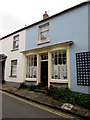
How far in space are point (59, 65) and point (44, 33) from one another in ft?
12.0

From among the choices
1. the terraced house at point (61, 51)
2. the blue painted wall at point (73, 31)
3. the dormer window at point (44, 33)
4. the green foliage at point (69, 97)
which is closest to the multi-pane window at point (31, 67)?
the terraced house at point (61, 51)

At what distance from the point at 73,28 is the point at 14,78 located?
8277 mm

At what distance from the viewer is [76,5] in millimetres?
8656

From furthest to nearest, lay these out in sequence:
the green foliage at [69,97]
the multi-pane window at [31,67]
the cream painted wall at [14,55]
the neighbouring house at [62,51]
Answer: the cream painted wall at [14,55], the multi-pane window at [31,67], the neighbouring house at [62,51], the green foliage at [69,97]

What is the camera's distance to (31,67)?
1128 centimetres

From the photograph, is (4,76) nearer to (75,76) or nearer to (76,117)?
(75,76)

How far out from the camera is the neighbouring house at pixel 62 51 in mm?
7871

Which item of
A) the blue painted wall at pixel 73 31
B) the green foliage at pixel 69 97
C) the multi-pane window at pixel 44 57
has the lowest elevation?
the green foliage at pixel 69 97

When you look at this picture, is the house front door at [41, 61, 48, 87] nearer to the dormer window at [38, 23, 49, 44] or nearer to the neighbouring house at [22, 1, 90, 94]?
the neighbouring house at [22, 1, 90, 94]

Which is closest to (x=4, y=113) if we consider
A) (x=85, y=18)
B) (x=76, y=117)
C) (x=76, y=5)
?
(x=76, y=117)

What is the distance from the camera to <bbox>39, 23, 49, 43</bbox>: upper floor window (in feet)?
34.9

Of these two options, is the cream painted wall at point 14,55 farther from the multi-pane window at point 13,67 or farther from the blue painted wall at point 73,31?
the blue painted wall at point 73,31

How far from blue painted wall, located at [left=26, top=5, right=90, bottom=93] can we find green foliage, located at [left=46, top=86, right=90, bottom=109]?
700mm

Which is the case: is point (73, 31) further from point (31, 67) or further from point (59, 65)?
point (31, 67)
